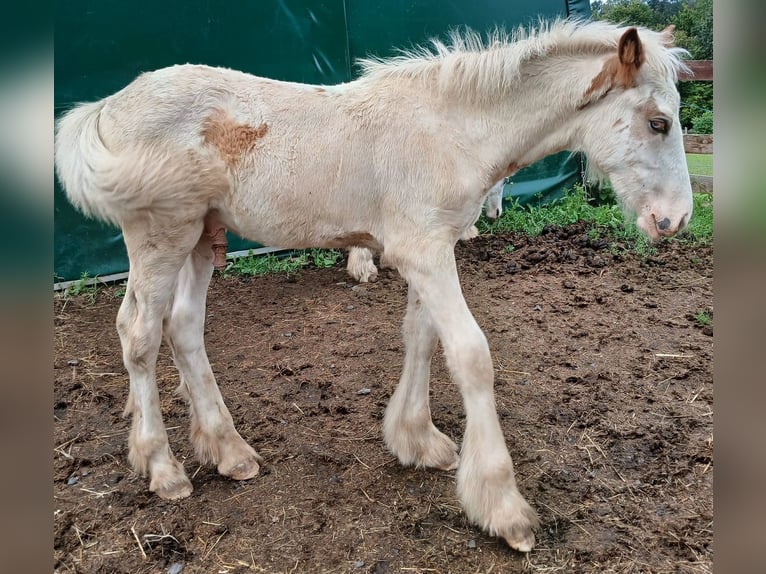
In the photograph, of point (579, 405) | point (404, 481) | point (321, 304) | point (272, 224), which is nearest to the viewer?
point (272, 224)

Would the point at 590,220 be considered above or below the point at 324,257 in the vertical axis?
above

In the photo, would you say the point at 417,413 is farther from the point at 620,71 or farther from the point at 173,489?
the point at 620,71

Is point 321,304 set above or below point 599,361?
below

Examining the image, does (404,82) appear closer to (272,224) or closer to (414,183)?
(414,183)

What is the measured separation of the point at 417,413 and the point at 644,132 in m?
1.77

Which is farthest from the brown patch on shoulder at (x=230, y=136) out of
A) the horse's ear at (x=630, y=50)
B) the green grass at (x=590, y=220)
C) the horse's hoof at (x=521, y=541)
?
the green grass at (x=590, y=220)

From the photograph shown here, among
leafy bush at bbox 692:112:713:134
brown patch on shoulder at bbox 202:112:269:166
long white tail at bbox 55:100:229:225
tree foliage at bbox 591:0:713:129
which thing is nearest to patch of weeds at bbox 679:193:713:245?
leafy bush at bbox 692:112:713:134

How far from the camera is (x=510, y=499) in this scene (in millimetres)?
2363

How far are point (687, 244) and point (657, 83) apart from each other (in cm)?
464

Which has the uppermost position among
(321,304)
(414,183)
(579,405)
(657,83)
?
(657,83)

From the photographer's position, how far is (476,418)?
2410mm

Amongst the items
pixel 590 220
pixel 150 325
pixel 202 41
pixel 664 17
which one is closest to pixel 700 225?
pixel 590 220

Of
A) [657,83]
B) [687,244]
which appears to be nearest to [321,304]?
[657,83]

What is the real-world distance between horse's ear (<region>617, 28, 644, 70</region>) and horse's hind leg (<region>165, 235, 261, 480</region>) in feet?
7.22
